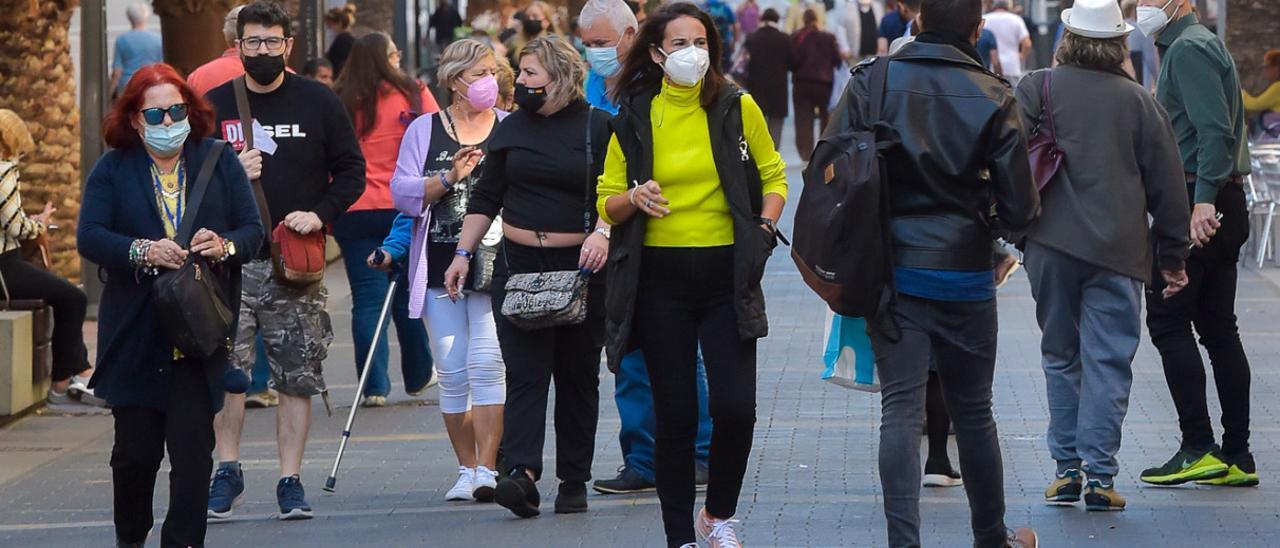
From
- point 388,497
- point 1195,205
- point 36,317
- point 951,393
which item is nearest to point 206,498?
point 388,497

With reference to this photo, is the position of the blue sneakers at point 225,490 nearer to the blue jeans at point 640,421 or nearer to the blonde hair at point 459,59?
the blue jeans at point 640,421

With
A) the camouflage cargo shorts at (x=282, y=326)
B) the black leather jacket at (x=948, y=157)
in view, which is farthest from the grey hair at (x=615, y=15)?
the black leather jacket at (x=948, y=157)

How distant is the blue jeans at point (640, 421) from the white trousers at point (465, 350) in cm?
47

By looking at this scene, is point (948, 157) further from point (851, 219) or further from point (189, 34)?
point (189, 34)

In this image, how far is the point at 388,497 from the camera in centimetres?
805

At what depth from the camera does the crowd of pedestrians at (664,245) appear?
5.99 metres

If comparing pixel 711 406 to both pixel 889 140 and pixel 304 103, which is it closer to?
pixel 889 140

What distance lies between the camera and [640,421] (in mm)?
7934

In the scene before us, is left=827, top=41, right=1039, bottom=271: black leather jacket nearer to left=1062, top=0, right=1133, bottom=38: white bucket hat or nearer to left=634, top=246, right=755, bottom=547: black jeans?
left=634, top=246, right=755, bottom=547: black jeans

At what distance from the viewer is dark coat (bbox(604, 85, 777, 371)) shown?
6254 millimetres

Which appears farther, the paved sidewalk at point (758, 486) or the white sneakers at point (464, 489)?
the white sneakers at point (464, 489)

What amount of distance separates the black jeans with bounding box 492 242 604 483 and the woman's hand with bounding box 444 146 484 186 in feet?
1.53

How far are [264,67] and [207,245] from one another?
53.4 inches

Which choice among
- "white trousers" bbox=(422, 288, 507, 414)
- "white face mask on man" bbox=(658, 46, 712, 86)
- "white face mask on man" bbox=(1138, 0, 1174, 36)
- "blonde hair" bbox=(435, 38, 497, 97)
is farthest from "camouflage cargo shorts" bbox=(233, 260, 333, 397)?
"white face mask on man" bbox=(1138, 0, 1174, 36)
